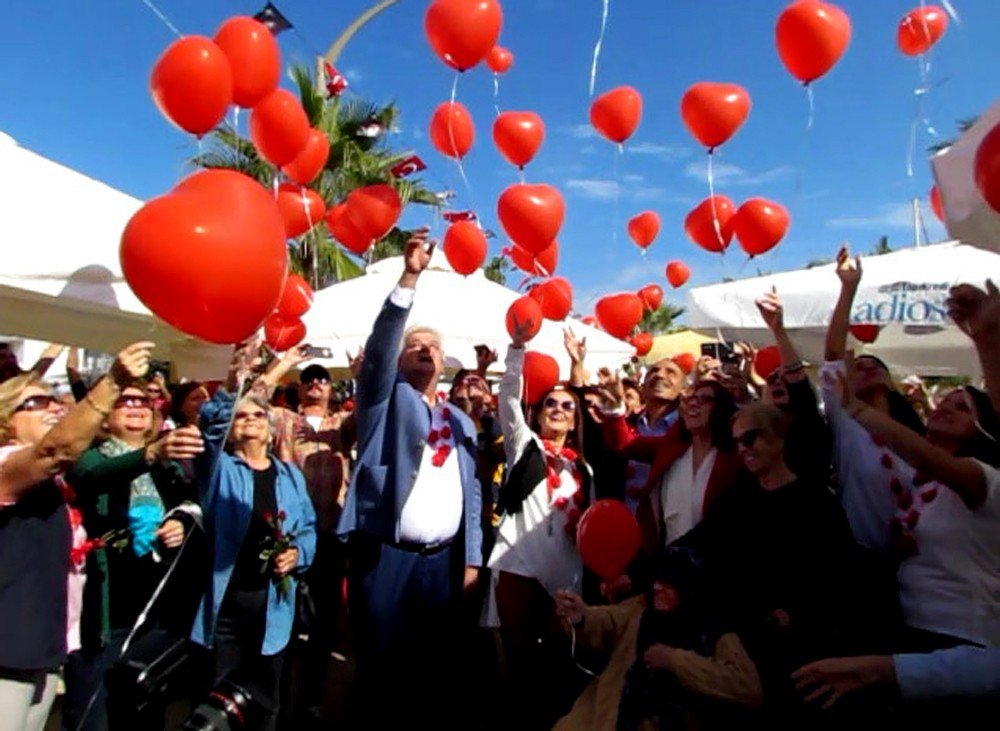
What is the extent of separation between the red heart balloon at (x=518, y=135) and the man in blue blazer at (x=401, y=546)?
8.72 feet

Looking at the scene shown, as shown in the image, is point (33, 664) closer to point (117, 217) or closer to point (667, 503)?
point (117, 217)

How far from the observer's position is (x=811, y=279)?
5.30 metres

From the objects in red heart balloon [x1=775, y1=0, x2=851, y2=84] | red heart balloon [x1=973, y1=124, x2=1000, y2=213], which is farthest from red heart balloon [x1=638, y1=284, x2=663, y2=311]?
red heart balloon [x1=973, y1=124, x2=1000, y2=213]

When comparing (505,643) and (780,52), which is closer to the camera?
(505,643)

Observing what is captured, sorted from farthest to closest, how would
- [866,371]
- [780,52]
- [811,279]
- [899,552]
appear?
[811,279]
[780,52]
[866,371]
[899,552]

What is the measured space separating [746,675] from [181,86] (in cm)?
327

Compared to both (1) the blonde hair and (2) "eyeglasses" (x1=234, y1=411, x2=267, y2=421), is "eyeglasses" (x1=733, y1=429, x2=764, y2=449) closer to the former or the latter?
(2) "eyeglasses" (x1=234, y1=411, x2=267, y2=421)

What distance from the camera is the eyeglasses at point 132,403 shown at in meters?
3.07

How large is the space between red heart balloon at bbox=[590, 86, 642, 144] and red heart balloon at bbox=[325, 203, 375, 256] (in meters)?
1.90

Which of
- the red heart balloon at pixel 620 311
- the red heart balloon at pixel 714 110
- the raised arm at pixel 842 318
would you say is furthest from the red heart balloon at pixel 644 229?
the raised arm at pixel 842 318

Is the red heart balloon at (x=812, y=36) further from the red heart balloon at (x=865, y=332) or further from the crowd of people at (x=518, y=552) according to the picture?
the red heart balloon at (x=865, y=332)

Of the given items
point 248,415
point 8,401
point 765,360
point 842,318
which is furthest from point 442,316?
point 8,401

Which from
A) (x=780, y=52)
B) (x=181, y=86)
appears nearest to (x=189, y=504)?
(x=181, y=86)

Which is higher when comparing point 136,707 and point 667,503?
point 667,503
